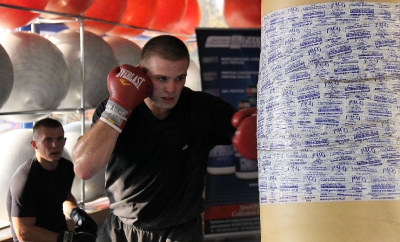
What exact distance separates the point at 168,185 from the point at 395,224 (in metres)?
1.43

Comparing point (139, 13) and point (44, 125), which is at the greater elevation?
point (139, 13)

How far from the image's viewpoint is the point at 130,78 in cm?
200

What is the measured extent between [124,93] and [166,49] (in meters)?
0.30

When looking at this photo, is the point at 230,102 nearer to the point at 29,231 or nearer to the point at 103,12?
the point at 103,12

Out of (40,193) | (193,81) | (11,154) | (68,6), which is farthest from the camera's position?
(193,81)

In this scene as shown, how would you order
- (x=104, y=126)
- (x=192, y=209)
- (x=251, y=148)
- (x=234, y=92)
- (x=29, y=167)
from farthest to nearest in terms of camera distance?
(x=234, y=92) < (x=29, y=167) < (x=192, y=209) < (x=251, y=148) < (x=104, y=126)

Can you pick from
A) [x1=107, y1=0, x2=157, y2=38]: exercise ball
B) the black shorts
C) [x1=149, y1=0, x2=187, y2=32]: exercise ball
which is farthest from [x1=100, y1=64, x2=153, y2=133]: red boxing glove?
[x1=149, y1=0, x2=187, y2=32]: exercise ball

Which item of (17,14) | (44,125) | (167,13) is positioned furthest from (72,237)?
(167,13)

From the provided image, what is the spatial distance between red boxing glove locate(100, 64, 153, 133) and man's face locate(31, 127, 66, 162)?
144 centimetres

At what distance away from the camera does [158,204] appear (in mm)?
2258

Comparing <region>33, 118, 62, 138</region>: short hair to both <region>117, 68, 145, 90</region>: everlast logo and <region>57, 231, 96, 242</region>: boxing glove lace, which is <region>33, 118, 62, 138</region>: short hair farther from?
<region>117, 68, 145, 90</region>: everlast logo

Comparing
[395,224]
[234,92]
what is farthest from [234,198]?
[395,224]

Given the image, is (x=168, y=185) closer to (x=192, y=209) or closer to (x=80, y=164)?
(x=192, y=209)

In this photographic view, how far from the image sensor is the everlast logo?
198 centimetres
